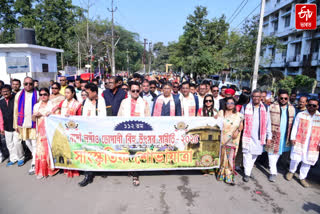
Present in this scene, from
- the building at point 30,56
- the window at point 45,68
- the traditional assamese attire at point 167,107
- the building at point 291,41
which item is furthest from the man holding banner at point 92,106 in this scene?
the building at point 291,41

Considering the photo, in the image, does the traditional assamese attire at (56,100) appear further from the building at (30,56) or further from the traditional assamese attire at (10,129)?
the building at (30,56)

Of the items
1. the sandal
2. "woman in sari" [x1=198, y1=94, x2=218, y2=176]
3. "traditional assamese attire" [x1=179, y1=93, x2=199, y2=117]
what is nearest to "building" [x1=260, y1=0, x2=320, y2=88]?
"traditional assamese attire" [x1=179, y1=93, x2=199, y2=117]

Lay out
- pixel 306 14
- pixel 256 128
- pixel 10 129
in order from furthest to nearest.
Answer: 1. pixel 306 14
2. pixel 10 129
3. pixel 256 128

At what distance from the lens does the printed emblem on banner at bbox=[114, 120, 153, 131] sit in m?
3.78

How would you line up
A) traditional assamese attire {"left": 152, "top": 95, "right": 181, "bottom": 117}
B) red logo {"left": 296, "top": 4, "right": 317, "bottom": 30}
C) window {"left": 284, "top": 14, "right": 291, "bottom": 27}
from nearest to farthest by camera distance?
1. traditional assamese attire {"left": 152, "top": 95, "right": 181, "bottom": 117}
2. red logo {"left": 296, "top": 4, "right": 317, "bottom": 30}
3. window {"left": 284, "top": 14, "right": 291, "bottom": 27}

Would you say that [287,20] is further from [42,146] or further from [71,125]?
[42,146]

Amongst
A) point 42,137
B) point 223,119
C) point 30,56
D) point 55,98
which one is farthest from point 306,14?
point 30,56

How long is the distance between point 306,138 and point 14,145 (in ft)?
18.8

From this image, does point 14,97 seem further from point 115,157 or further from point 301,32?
point 301,32

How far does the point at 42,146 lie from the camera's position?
398 centimetres

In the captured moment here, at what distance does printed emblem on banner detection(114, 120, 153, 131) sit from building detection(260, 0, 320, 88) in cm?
1676

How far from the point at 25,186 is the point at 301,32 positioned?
27106 mm

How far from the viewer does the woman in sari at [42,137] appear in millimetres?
3963

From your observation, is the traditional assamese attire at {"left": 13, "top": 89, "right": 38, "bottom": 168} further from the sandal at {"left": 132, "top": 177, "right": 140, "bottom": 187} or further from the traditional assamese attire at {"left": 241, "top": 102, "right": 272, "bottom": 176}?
the traditional assamese attire at {"left": 241, "top": 102, "right": 272, "bottom": 176}
